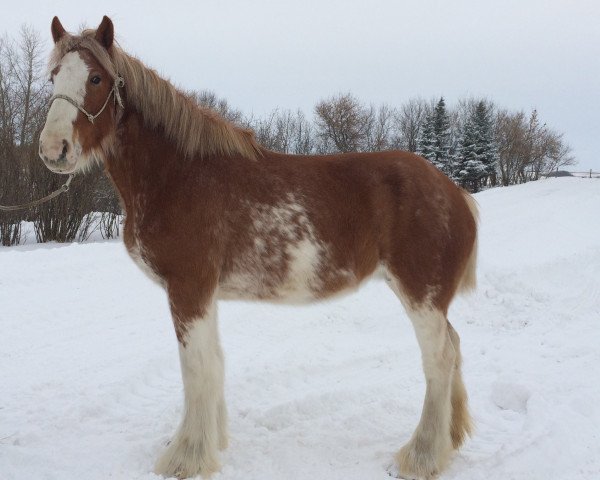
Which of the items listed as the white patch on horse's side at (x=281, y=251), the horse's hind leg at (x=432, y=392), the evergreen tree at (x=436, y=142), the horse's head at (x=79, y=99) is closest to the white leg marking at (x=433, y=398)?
the horse's hind leg at (x=432, y=392)

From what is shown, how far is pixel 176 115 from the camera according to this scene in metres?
3.10

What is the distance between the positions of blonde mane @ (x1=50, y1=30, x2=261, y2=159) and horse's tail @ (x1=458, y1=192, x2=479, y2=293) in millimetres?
1609

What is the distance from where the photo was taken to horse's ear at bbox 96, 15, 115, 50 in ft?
9.29

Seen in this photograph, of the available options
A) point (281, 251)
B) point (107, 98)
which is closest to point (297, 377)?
point (281, 251)

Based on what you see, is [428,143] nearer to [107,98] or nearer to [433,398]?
[433,398]

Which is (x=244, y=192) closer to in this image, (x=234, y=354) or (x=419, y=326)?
(x=419, y=326)

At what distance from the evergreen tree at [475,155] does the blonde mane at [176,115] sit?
33.2 metres

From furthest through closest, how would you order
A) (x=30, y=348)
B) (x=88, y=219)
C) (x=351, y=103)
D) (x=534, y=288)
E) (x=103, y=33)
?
(x=351, y=103) → (x=88, y=219) → (x=534, y=288) → (x=30, y=348) → (x=103, y=33)

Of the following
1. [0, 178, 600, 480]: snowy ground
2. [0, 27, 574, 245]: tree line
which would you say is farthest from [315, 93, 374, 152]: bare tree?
[0, 178, 600, 480]: snowy ground

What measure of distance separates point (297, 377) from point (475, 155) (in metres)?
33.2

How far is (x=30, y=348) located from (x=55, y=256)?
422 centimetres

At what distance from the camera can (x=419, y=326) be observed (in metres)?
3.08

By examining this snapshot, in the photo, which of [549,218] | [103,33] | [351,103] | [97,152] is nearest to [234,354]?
[97,152]

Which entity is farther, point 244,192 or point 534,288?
point 534,288
